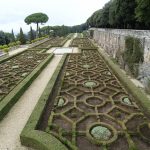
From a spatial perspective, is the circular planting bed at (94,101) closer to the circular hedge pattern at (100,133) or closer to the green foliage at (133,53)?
the circular hedge pattern at (100,133)

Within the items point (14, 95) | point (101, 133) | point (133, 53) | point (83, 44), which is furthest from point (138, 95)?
point (83, 44)

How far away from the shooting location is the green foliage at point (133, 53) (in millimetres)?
12328

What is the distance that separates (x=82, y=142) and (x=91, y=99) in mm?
3236

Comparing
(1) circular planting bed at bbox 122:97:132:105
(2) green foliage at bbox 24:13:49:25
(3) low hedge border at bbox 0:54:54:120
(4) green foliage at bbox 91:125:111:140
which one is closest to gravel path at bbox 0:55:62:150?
(3) low hedge border at bbox 0:54:54:120

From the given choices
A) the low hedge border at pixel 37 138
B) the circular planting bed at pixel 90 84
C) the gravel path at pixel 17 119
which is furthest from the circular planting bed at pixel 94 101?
the low hedge border at pixel 37 138

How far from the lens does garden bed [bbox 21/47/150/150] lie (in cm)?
609

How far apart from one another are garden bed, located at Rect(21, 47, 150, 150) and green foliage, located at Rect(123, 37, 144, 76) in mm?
2065

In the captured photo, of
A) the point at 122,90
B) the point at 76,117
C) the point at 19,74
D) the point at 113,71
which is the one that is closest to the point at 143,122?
the point at 76,117

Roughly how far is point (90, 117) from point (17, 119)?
265 centimetres

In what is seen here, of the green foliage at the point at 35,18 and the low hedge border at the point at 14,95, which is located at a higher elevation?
the green foliage at the point at 35,18

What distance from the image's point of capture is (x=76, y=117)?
756 centimetres

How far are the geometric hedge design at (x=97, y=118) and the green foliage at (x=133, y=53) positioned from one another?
2.20 m

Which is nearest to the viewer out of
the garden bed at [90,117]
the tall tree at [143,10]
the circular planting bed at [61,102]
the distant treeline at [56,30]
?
the garden bed at [90,117]

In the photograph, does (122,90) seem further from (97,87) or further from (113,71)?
(113,71)
